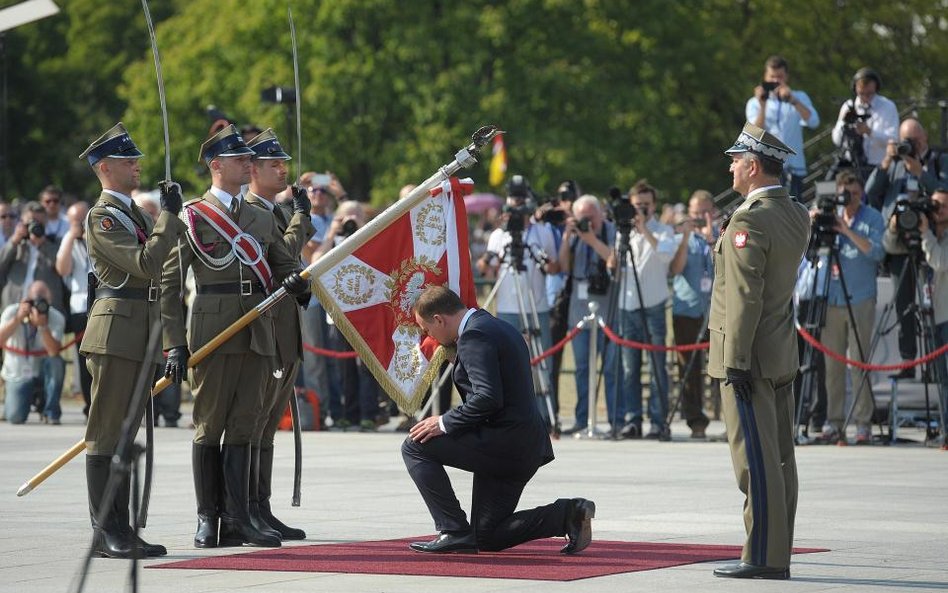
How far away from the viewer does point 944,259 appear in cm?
1664

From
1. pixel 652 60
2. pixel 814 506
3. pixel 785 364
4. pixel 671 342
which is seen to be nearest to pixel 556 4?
pixel 652 60

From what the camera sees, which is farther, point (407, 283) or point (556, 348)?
point (556, 348)

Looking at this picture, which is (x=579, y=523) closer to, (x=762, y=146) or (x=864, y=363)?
(x=762, y=146)

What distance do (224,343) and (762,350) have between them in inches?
117

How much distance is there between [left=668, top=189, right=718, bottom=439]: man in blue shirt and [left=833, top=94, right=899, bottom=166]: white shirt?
5.91ft

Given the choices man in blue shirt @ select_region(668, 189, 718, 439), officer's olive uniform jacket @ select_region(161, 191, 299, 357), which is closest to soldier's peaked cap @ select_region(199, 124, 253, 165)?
officer's olive uniform jacket @ select_region(161, 191, 299, 357)

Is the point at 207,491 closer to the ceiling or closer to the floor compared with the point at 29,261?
closer to the floor

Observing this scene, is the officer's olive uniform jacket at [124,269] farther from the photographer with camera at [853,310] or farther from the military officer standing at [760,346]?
the photographer with camera at [853,310]

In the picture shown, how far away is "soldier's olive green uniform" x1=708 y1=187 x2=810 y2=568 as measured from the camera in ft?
29.4

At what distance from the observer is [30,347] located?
66.5 ft

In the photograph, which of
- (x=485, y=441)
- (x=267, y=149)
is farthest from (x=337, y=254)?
(x=485, y=441)

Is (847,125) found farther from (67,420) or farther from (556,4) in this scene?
(556,4)

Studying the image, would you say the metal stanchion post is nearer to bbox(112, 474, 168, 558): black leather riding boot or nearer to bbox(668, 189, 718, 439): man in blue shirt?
bbox(668, 189, 718, 439): man in blue shirt

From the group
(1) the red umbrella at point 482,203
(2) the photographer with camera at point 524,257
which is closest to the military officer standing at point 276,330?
(2) the photographer with camera at point 524,257
